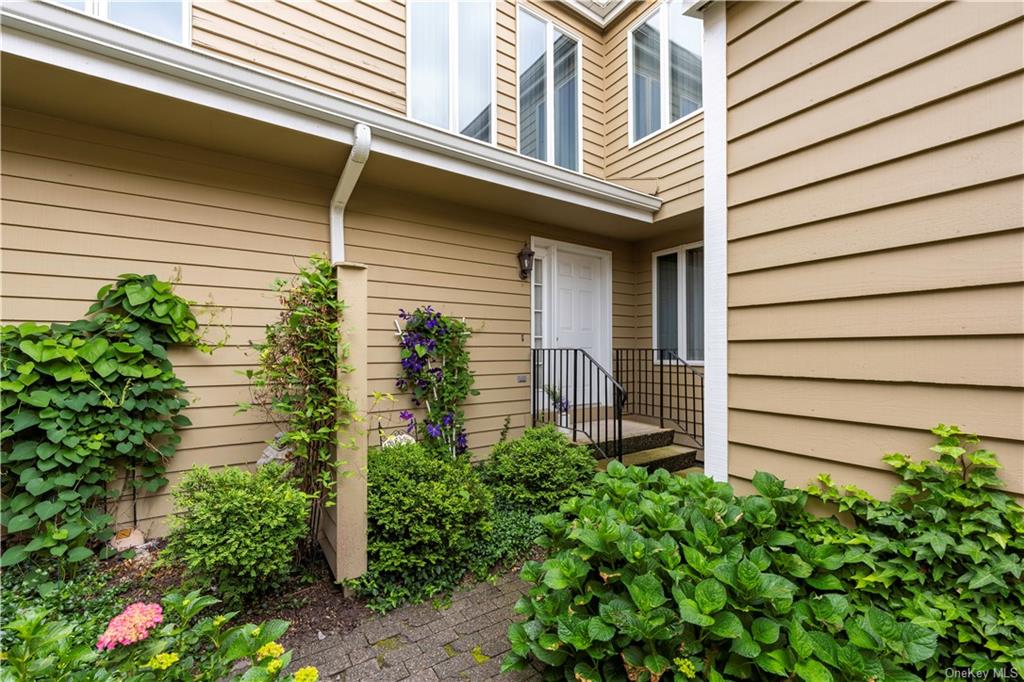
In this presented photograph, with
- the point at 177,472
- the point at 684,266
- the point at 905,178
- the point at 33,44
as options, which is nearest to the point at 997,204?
the point at 905,178

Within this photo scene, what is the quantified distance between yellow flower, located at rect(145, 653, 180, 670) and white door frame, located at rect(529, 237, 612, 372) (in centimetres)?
382

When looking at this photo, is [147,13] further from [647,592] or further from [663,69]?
[663,69]

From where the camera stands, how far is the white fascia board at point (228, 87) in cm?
204

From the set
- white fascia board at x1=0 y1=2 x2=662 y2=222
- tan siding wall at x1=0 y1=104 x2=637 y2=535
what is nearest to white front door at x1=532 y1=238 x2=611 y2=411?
tan siding wall at x1=0 y1=104 x2=637 y2=535

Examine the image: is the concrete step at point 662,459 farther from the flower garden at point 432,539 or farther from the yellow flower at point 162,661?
the yellow flower at point 162,661

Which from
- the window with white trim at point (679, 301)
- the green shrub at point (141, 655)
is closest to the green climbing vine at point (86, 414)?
the green shrub at point (141, 655)

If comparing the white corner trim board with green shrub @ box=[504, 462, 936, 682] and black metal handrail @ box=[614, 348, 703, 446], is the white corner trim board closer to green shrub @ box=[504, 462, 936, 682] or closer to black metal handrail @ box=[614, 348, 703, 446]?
green shrub @ box=[504, 462, 936, 682]

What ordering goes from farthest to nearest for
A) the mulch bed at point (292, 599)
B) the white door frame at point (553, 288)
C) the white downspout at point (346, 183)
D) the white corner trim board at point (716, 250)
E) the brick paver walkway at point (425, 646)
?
1. the white door frame at point (553, 288)
2. the white downspout at point (346, 183)
3. the mulch bed at point (292, 599)
4. the white corner trim board at point (716, 250)
5. the brick paver walkway at point (425, 646)

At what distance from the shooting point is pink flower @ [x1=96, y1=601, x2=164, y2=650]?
1161mm

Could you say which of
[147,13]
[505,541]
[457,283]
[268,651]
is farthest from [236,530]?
[147,13]

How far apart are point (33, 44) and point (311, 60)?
186 cm

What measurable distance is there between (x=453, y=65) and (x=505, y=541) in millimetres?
4589

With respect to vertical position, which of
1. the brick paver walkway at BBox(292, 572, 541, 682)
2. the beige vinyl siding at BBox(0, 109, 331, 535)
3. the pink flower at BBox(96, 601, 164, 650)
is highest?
the beige vinyl siding at BBox(0, 109, 331, 535)

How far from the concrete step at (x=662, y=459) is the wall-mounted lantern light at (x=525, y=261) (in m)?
2.12
